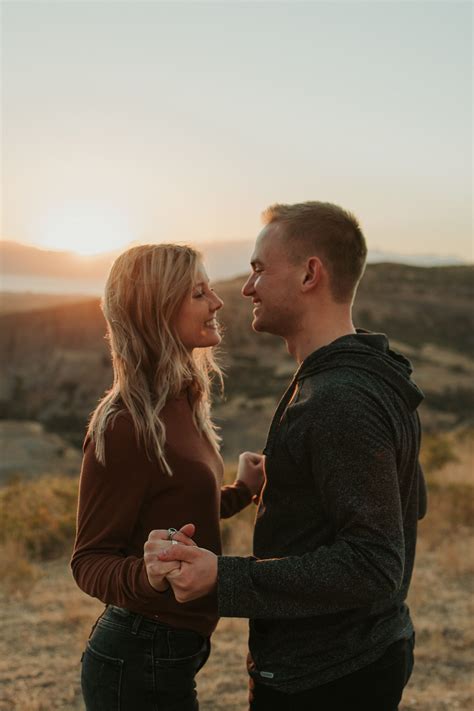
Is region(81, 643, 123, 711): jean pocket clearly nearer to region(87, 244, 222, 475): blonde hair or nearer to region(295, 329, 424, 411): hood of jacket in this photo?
region(87, 244, 222, 475): blonde hair

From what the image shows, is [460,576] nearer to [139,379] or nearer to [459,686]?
[459,686]

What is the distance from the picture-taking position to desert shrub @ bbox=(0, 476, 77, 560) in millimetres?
8609

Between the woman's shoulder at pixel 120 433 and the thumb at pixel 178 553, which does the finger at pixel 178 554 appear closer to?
the thumb at pixel 178 553

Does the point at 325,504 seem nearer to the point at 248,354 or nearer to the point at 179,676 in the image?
the point at 179,676

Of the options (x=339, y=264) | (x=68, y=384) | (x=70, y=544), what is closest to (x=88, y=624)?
(x=70, y=544)

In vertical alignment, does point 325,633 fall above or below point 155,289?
below

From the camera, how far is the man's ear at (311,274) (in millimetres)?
2367

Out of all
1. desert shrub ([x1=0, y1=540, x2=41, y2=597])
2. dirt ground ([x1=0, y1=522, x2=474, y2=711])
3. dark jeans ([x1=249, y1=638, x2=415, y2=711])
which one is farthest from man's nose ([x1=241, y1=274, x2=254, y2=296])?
desert shrub ([x1=0, y1=540, x2=41, y2=597])

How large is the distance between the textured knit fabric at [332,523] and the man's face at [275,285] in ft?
0.69

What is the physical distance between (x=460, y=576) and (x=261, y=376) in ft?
98.0

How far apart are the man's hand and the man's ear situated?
0.87 m

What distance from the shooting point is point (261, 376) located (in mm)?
37594

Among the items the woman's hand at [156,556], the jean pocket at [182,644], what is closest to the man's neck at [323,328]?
the woman's hand at [156,556]

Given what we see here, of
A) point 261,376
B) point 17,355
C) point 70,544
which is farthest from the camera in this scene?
point 17,355
